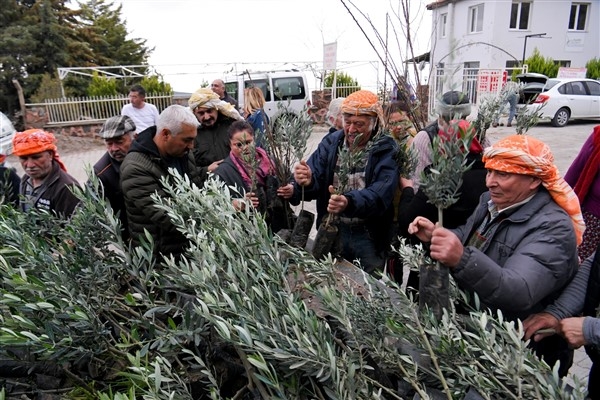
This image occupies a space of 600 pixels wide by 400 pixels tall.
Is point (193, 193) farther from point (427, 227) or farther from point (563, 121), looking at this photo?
point (563, 121)

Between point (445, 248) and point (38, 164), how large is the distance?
2.63 meters

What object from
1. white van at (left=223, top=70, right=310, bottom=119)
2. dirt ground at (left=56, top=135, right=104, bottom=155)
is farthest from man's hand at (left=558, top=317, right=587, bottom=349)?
dirt ground at (left=56, top=135, right=104, bottom=155)

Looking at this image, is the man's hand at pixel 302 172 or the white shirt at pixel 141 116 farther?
the white shirt at pixel 141 116

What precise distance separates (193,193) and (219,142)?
7.58ft

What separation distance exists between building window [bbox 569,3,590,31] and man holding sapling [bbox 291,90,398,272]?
27.8m

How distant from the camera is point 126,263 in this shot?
5.72ft

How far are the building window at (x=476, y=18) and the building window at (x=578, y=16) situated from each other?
15.9 feet

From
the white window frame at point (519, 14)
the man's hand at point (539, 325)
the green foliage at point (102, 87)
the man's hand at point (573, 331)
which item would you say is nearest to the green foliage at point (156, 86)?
the green foliage at point (102, 87)

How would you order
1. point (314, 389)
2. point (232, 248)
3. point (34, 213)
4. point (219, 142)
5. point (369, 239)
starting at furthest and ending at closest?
point (219, 142), point (369, 239), point (34, 213), point (232, 248), point (314, 389)

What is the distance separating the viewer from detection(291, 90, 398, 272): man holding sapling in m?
2.45

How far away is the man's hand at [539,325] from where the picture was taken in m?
1.76

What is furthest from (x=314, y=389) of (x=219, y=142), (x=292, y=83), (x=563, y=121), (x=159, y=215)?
(x=563, y=121)

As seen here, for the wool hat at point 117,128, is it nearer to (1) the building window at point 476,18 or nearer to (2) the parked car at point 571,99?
(2) the parked car at point 571,99

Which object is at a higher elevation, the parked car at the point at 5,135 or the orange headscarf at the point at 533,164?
the orange headscarf at the point at 533,164
